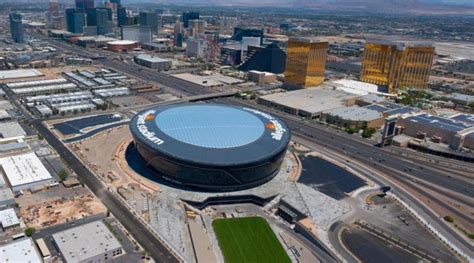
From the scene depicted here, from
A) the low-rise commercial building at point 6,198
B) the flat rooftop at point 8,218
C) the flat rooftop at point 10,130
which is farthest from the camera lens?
the flat rooftop at point 10,130

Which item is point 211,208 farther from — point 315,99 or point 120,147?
point 315,99

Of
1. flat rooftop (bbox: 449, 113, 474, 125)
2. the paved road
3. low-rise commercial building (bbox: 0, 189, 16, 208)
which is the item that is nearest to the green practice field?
the paved road

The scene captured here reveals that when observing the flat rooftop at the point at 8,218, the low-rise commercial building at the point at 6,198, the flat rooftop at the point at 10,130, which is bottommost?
the flat rooftop at the point at 8,218

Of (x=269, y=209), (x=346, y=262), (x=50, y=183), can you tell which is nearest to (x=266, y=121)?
(x=269, y=209)

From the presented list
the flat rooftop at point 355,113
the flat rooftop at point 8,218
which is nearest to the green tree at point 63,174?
the flat rooftop at point 8,218

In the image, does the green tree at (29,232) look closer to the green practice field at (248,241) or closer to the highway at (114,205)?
the highway at (114,205)

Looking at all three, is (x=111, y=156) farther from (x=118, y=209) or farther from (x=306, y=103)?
(x=306, y=103)

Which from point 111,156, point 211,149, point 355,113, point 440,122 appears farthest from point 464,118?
point 111,156
